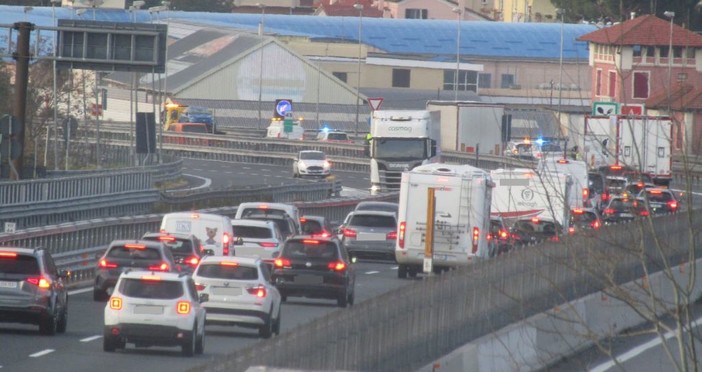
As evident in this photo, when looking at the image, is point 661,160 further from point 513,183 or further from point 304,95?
point 304,95

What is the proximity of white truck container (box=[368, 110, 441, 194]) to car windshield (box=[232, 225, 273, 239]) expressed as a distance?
82.1 ft

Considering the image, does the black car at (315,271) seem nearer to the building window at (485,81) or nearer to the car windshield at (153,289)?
the car windshield at (153,289)

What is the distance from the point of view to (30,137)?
64562mm

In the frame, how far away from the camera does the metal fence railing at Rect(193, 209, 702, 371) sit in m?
12.6

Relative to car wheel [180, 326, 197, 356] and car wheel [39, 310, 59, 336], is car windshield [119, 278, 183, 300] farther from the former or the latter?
car wheel [39, 310, 59, 336]

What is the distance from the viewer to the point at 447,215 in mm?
38562

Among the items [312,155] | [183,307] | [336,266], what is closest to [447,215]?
[336,266]

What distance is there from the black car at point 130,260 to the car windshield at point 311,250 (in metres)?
2.61

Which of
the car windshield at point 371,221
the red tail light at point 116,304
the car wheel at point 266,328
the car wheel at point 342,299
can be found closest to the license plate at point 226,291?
the car wheel at point 266,328

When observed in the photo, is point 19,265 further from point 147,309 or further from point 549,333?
point 549,333

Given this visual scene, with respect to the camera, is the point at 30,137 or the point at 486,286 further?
the point at 30,137

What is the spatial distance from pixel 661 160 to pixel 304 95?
57.0 m

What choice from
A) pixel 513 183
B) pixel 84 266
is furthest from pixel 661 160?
pixel 84 266

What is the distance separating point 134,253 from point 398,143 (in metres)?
34.1
